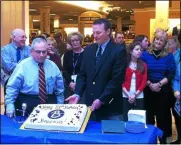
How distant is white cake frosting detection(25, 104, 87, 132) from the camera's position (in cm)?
221

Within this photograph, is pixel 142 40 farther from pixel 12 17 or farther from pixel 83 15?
pixel 83 15

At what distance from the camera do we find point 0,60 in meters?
3.95

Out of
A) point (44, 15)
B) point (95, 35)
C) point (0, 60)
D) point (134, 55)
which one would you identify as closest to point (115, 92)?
point (95, 35)

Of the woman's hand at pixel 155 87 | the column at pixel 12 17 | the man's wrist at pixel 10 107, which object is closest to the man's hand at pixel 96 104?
the man's wrist at pixel 10 107

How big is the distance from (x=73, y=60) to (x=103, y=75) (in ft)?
A: 4.05

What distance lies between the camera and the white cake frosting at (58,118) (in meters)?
2.21

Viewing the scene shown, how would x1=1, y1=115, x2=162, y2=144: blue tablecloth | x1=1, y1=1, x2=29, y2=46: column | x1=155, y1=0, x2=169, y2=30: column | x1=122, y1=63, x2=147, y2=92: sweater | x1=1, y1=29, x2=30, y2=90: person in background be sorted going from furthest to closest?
x1=155, y1=0, x2=169, y2=30: column
x1=1, y1=1, x2=29, y2=46: column
x1=1, y1=29, x2=30, y2=90: person in background
x1=122, y1=63, x2=147, y2=92: sweater
x1=1, y1=115, x2=162, y2=144: blue tablecloth

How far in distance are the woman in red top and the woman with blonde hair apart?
0.07 meters

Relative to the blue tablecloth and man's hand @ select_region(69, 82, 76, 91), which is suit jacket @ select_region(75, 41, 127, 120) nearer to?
the blue tablecloth

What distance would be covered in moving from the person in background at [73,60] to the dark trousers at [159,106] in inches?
32.7

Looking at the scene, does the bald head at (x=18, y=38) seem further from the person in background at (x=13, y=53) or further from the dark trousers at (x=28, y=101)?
the dark trousers at (x=28, y=101)

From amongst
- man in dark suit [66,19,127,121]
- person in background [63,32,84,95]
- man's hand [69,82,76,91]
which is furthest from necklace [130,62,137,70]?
man in dark suit [66,19,127,121]

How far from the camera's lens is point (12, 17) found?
7.16 m

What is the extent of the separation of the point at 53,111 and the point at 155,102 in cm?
185
